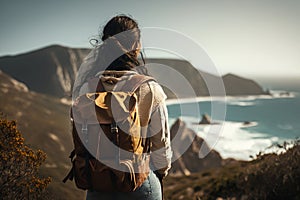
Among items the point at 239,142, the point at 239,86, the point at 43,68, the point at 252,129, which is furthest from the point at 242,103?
the point at 43,68

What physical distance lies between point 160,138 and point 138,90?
1.32 feet

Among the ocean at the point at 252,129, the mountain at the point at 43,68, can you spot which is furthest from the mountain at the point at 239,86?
the mountain at the point at 43,68

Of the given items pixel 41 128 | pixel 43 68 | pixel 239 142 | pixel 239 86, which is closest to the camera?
pixel 41 128

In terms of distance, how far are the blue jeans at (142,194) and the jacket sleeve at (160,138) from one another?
90 millimetres

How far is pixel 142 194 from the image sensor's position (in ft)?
7.46

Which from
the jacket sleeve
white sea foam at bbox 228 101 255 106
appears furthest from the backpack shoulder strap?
white sea foam at bbox 228 101 255 106

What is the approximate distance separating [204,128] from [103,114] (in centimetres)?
10015

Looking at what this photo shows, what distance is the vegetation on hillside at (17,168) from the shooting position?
4402mm

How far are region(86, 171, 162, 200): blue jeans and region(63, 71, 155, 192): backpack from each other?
79 millimetres

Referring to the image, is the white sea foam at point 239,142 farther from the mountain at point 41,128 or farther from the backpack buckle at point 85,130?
the backpack buckle at point 85,130

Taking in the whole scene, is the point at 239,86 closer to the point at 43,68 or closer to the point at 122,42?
the point at 43,68

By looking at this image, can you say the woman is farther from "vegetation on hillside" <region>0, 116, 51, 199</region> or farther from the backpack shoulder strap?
"vegetation on hillside" <region>0, 116, 51, 199</region>

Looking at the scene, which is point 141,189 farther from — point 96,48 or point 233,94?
point 233,94

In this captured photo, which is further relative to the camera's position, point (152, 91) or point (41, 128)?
point (41, 128)
